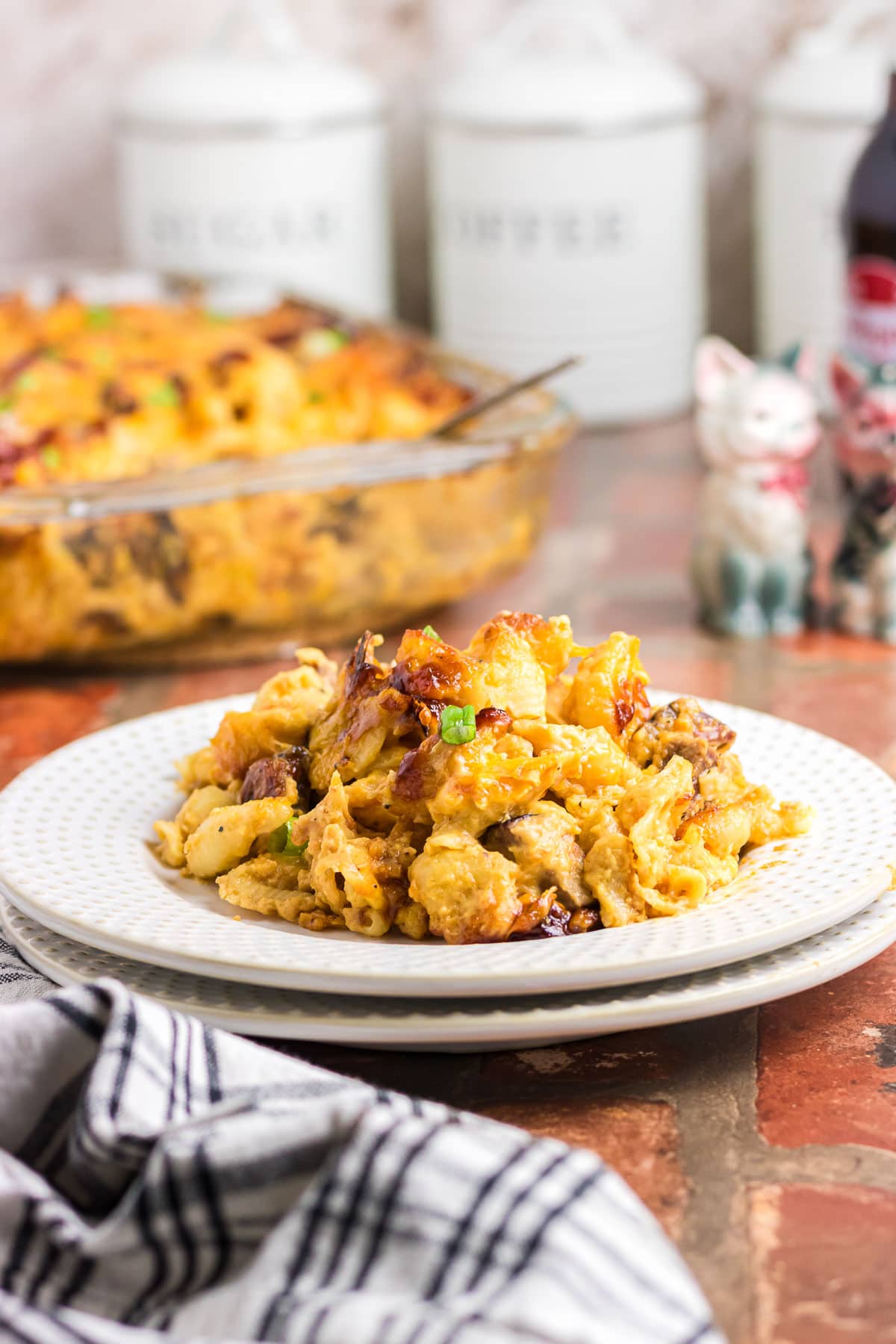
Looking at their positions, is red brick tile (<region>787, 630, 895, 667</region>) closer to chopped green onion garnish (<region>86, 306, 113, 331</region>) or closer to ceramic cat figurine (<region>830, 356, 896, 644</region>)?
ceramic cat figurine (<region>830, 356, 896, 644</region>)

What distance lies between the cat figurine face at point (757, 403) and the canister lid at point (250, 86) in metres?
1.05

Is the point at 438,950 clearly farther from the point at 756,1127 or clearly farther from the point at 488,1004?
the point at 756,1127

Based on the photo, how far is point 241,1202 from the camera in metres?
0.67

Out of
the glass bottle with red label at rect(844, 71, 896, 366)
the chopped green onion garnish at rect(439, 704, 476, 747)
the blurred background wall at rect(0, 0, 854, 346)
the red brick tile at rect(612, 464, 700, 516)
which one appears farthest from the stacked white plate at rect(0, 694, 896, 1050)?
the blurred background wall at rect(0, 0, 854, 346)

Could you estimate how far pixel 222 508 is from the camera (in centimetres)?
153

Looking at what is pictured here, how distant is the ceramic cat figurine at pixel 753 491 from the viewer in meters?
1.66

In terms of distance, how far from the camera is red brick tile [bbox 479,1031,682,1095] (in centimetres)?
86

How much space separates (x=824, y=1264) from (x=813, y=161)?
2.02 metres

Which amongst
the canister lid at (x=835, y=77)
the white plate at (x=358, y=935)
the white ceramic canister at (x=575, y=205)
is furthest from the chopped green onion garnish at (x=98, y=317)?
the white plate at (x=358, y=935)

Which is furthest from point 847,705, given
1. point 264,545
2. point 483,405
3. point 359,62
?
point 359,62

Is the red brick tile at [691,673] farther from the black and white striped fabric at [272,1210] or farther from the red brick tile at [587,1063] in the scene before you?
the black and white striped fabric at [272,1210]

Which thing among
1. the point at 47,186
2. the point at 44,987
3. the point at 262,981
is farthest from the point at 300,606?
the point at 47,186

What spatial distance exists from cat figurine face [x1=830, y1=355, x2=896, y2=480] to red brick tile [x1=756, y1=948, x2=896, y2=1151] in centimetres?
77

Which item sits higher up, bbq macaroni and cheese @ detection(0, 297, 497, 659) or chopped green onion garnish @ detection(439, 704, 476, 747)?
chopped green onion garnish @ detection(439, 704, 476, 747)
